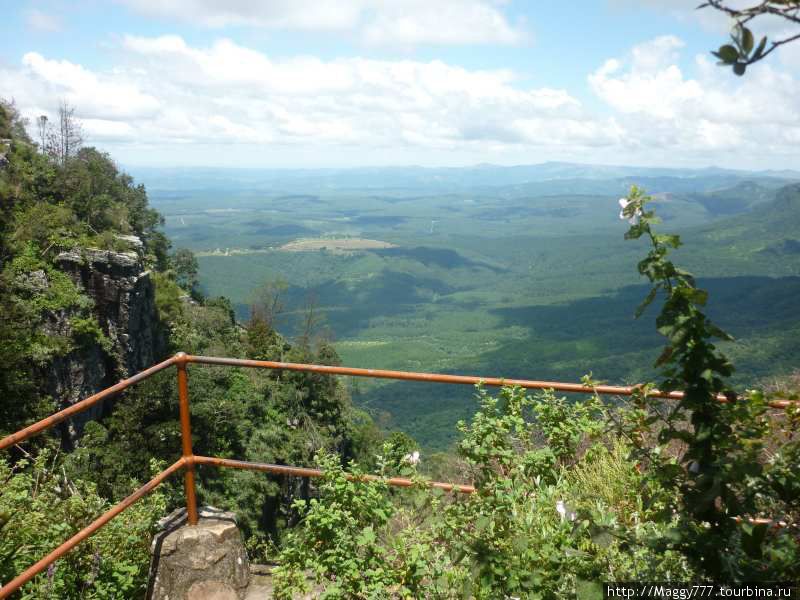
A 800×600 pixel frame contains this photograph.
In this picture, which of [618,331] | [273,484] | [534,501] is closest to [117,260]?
[273,484]

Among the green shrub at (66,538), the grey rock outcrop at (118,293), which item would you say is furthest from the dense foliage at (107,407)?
the grey rock outcrop at (118,293)

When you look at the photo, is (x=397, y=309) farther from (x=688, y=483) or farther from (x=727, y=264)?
(x=688, y=483)

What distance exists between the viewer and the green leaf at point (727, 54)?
1.75m

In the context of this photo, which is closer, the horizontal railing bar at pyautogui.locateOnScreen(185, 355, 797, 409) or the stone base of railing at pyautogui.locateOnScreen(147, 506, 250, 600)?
the horizontal railing bar at pyautogui.locateOnScreen(185, 355, 797, 409)

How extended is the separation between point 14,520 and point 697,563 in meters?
3.30

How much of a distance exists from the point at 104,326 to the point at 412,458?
2380 cm

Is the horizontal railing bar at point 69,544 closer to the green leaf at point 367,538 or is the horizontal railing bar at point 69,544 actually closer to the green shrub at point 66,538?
the green shrub at point 66,538

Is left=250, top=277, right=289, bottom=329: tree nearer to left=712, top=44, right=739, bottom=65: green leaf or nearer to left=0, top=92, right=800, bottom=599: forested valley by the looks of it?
left=0, top=92, right=800, bottom=599: forested valley

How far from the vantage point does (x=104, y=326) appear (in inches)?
928

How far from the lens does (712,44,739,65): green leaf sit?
5.75 ft

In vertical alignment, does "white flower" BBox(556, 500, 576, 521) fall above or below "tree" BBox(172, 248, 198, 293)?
above

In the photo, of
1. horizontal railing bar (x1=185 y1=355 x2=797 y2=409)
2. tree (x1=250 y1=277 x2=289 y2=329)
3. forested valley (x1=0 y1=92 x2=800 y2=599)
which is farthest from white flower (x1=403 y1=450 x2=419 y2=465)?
tree (x1=250 y1=277 x2=289 y2=329)

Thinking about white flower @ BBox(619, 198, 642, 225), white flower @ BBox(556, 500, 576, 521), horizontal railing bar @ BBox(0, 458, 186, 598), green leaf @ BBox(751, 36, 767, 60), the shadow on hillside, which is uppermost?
green leaf @ BBox(751, 36, 767, 60)

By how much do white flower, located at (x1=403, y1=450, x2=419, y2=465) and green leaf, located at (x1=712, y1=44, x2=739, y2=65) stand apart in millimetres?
2008
